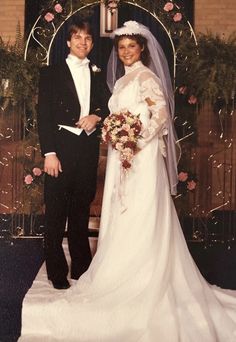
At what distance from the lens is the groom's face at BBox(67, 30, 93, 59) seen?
12.9ft

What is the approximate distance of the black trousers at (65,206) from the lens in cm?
402

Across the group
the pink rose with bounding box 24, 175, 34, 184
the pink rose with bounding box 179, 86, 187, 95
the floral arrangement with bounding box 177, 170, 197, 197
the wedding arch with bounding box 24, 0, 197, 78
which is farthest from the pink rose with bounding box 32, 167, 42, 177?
the pink rose with bounding box 179, 86, 187, 95

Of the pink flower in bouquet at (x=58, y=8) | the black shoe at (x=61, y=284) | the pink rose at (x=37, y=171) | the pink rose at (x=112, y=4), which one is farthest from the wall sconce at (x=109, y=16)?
the black shoe at (x=61, y=284)

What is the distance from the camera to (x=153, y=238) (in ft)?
11.8

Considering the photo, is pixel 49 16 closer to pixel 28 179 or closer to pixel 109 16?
pixel 109 16

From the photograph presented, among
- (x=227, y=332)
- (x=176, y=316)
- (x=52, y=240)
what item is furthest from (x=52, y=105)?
(x=227, y=332)

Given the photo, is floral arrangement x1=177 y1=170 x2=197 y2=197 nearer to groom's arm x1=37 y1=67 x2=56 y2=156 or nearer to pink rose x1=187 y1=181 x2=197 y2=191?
pink rose x1=187 y1=181 x2=197 y2=191

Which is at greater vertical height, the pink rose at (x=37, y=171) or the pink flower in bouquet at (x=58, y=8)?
the pink flower in bouquet at (x=58, y=8)

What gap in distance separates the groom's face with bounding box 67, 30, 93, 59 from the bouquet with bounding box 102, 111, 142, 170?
67 centimetres

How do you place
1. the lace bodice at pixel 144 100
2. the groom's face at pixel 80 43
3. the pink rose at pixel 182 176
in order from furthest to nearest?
the pink rose at pixel 182 176
the groom's face at pixel 80 43
the lace bodice at pixel 144 100

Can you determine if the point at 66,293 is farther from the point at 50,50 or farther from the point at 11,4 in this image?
the point at 11,4

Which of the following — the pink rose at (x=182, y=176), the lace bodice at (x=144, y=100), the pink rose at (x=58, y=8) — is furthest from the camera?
the pink rose at (x=182, y=176)

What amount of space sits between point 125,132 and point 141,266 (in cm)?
89

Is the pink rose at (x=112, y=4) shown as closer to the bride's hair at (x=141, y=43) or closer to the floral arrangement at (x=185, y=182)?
the bride's hair at (x=141, y=43)
